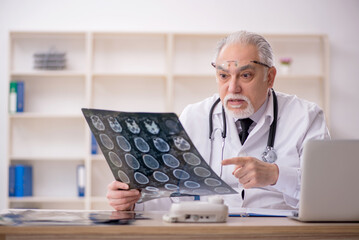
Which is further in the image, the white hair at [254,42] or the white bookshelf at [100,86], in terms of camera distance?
the white bookshelf at [100,86]

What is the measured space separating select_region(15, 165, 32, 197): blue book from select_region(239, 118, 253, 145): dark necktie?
297 cm

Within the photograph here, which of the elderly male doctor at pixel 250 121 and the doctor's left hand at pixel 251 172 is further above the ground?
the elderly male doctor at pixel 250 121

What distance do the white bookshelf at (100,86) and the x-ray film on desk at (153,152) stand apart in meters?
3.27

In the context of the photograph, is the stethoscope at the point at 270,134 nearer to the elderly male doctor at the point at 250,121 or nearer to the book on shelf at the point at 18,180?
Answer: the elderly male doctor at the point at 250,121

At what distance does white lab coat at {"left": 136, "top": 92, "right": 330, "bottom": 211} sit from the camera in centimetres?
198

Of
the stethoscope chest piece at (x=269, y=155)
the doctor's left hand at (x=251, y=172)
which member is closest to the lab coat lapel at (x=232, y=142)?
the stethoscope chest piece at (x=269, y=155)

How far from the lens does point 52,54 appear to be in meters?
4.73

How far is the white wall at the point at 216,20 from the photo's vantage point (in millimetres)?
4867

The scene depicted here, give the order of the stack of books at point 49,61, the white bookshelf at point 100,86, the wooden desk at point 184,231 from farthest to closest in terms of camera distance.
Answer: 1. the white bookshelf at point 100,86
2. the stack of books at point 49,61
3. the wooden desk at point 184,231

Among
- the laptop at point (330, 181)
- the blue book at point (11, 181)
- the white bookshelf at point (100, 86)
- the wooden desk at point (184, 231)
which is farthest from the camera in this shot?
the white bookshelf at point (100, 86)

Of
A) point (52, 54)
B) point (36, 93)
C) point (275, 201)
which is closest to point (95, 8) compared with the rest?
point (52, 54)

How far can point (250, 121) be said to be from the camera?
7.06 ft

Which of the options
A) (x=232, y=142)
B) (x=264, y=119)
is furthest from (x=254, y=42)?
(x=232, y=142)

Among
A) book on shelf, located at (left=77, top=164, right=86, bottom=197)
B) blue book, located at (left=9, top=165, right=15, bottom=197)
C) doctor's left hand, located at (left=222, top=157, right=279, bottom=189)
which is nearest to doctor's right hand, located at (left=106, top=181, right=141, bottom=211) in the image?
doctor's left hand, located at (left=222, top=157, right=279, bottom=189)
